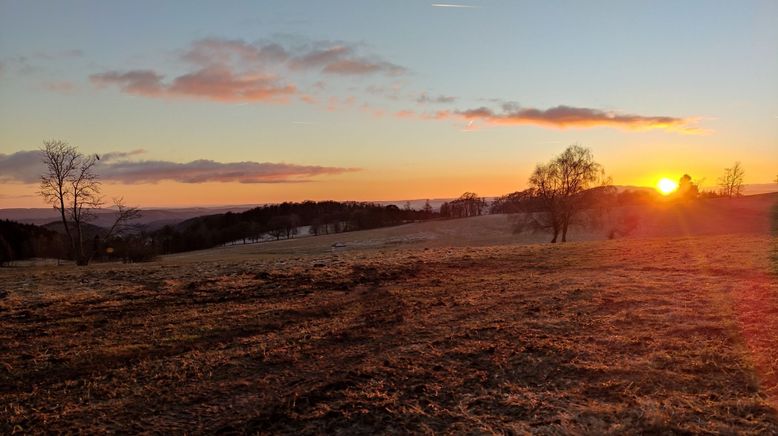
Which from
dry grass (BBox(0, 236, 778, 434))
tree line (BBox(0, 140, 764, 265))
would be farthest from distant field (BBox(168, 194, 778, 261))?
dry grass (BBox(0, 236, 778, 434))

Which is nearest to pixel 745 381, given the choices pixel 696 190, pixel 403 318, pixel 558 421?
pixel 558 421

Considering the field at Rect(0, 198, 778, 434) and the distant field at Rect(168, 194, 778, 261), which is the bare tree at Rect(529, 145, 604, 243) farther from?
the field at Rect(0, 198, 778, 434)

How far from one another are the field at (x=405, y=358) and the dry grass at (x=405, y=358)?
1.6 inches

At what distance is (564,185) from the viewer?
49219 millimetres

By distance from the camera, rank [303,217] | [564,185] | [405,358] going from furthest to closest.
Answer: [303,217], [564,185], [405,358]

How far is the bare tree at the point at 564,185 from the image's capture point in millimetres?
48562

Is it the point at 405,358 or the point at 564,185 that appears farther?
the point at 564,185

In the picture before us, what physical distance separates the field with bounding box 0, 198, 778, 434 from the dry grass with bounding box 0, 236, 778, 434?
0.04 metres

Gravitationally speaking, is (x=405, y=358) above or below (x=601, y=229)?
above

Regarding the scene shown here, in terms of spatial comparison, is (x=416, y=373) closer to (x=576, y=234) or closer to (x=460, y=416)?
(x=460, y=416)

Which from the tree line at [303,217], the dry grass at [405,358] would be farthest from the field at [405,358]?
the tree line at [303,217]

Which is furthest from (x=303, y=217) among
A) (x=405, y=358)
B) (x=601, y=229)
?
(x=405, y=358)

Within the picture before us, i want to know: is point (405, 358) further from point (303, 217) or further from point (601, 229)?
point (303, 217)

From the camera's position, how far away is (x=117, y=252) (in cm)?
5984
